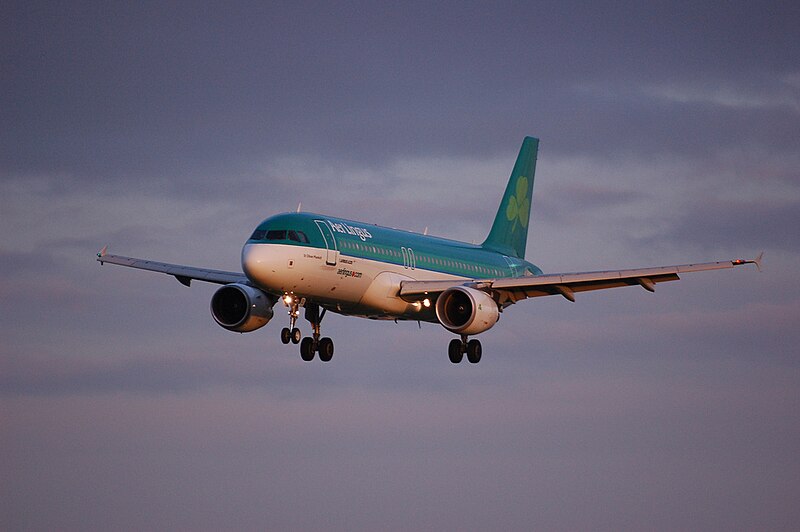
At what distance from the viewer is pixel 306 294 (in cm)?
5853

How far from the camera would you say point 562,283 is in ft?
206

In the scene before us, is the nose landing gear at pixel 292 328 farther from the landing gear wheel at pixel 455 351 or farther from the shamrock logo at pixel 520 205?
the shamrock logo at pixel 520 205

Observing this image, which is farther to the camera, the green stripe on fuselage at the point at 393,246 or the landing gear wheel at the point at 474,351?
the landing gear wheel at the point at 474,351

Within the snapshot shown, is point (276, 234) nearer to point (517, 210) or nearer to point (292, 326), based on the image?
point (292, 326)

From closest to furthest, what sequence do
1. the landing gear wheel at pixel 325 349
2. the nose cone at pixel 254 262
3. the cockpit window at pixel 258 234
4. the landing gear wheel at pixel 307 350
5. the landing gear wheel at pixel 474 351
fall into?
the nose cone at pixel 254 262
the cockpit window at pixel 258 234
the landing gear wheel at pixel 307 350
the landing gear wheel at pixel 325 349
the landing gear wheel at pixel 474 351

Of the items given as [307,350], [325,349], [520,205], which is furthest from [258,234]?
[520,205]

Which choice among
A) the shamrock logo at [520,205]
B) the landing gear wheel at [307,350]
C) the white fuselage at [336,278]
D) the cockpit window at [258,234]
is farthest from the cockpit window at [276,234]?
the shamrock logo at [520,205]

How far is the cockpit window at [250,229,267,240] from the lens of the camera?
5744 cm

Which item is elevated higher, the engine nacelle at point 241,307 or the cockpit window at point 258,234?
the cockpit window at point 258,234

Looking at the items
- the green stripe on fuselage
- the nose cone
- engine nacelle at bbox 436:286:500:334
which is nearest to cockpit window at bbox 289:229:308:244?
the green stripe on fuselage

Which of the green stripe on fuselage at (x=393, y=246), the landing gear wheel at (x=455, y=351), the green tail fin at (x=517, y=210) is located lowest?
the landing gear wheel at (x=455, y=351)

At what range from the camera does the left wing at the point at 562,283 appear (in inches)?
2354

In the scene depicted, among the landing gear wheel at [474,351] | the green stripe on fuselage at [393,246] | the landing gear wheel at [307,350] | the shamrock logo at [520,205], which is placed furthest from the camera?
the shamrock logo at [520,205]

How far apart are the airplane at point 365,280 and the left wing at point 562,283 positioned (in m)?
0.04
